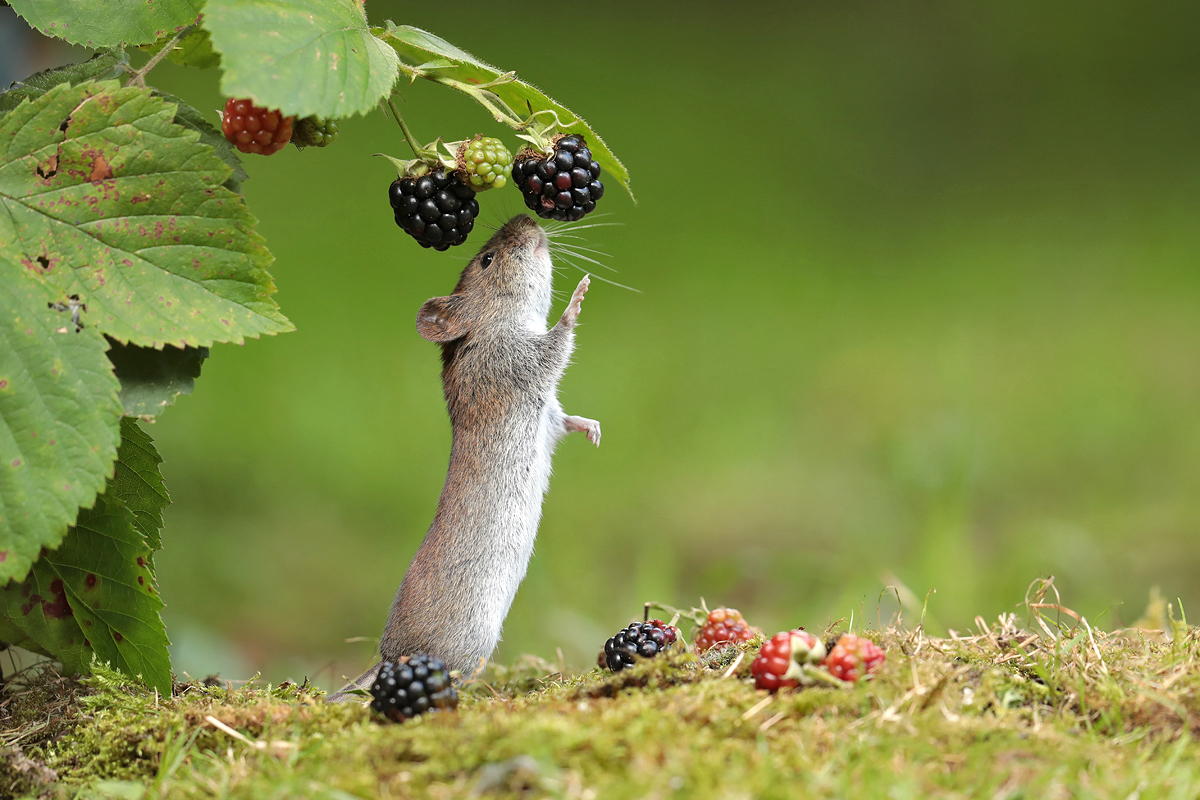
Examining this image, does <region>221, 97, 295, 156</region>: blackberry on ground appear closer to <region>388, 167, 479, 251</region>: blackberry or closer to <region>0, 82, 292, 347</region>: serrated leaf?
<region>0, 82, 292, 347</region>: serrated leaf

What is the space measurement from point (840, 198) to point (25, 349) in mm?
9371

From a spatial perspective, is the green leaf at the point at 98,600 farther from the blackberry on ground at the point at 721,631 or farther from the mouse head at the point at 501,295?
the blackberry on ground at the point at 721,631

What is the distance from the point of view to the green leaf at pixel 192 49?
91.4 inches

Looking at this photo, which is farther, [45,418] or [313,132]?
[313,132]

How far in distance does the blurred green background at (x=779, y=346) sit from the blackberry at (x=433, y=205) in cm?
189

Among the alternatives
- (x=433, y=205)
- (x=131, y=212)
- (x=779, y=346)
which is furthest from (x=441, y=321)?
(x=779, y=346)

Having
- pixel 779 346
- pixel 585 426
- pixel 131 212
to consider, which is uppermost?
pixel 779 346

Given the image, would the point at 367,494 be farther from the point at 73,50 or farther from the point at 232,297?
the point at 232,297

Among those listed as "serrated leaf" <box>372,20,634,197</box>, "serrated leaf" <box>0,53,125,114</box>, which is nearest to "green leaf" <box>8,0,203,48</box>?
"serrated leaf" <box>0,53,125,114</box>

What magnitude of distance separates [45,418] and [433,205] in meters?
0.93

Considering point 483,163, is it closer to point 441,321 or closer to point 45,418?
point 441,321

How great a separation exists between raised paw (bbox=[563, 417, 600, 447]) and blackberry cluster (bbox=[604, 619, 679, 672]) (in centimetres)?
68

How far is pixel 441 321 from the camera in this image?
3.05 meters

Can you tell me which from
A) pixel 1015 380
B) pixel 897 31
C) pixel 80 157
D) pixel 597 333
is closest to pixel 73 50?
pixel 597 333
